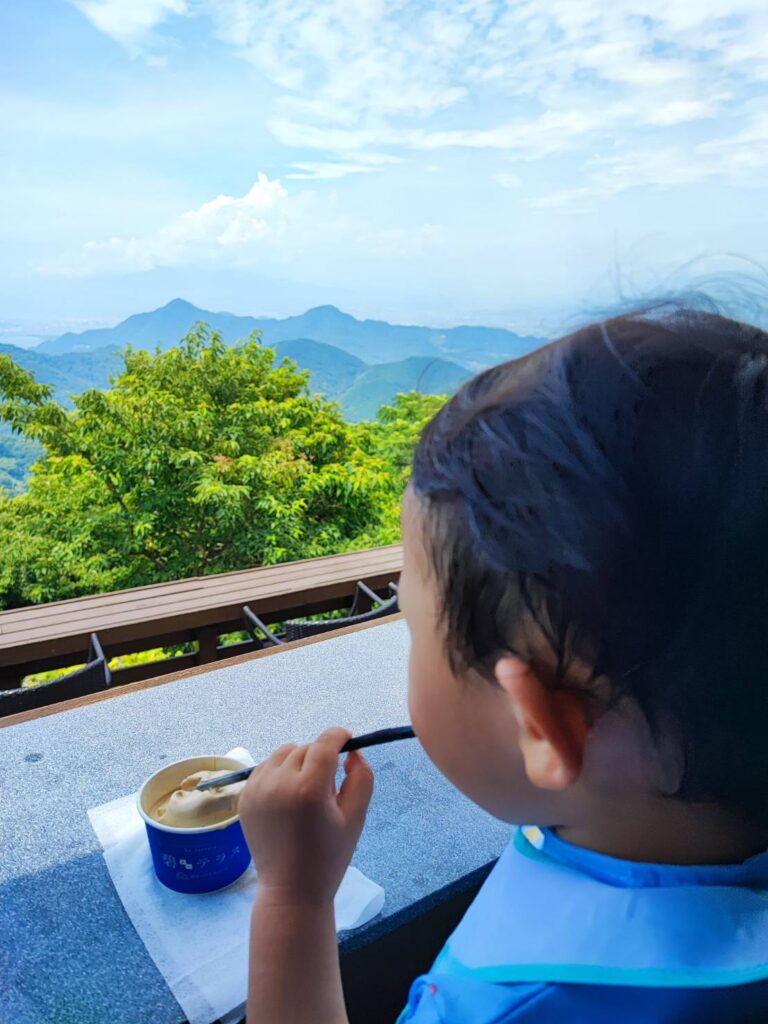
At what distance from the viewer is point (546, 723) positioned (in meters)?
0.39

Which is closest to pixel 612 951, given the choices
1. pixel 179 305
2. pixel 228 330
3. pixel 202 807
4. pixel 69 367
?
pixel 202 807

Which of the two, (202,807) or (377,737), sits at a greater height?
(377,737)

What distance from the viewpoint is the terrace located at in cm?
68

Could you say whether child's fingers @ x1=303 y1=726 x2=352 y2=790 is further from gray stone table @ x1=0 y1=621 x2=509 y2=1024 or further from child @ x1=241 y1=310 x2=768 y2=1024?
gray stone table @ x1=0 y1=621 x2=509 y2=1024

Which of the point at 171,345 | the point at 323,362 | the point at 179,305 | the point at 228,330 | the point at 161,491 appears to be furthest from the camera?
the point at 179,305

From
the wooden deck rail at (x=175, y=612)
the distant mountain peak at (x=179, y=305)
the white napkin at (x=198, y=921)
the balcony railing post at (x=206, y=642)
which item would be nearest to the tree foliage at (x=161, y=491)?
the distant mountain peak at (x=179, y=305)

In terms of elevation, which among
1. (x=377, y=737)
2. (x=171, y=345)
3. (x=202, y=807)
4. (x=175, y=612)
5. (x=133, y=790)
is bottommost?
(x=175, y=612)

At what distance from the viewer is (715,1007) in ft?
1.27

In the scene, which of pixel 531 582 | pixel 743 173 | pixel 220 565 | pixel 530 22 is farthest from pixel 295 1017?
pixel 530 22

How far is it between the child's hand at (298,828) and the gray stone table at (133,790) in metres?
0.21

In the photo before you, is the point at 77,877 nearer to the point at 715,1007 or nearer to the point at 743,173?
the point at 715,1007

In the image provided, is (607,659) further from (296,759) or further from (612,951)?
(296,759)

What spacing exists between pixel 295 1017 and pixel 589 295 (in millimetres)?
540

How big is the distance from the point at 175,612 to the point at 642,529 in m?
2.31
